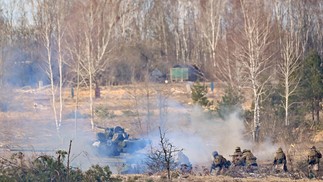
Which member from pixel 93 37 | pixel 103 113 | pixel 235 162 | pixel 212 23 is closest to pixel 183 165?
pixel 235 162

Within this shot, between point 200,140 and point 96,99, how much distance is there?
13363 millimetres

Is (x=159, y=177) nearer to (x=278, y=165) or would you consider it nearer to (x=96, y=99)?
(x=278, y=165)

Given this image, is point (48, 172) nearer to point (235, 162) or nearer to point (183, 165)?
point (183, 165)

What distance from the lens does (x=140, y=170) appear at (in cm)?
1722

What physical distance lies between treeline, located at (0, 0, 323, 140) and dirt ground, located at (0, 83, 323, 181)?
1.59 metres

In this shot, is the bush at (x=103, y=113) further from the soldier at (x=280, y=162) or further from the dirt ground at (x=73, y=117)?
the soldier at (x=280, y=162)

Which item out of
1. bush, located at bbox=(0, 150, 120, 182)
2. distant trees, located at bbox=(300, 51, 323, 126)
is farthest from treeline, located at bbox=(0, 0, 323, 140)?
bush, located at bbox=(0, 150, 120, 182)

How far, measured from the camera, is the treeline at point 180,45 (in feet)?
90.1

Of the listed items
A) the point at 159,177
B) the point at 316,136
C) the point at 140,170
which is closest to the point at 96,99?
the point at 316,136

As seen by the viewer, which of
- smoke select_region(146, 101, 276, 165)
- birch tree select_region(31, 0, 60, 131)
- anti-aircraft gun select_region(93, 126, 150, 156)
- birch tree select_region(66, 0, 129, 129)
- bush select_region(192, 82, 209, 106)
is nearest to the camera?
anti-aircraft gun select_region(93, 126, 150, 156)

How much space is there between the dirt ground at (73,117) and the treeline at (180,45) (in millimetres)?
1593

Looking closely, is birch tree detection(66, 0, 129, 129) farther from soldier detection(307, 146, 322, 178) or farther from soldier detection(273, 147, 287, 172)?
soldier detection(307, 146, 322, 178)

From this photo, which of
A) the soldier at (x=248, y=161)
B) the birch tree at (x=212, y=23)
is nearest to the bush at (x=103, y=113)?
the soldier at (x=248, y=161)

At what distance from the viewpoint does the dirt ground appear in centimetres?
2445
